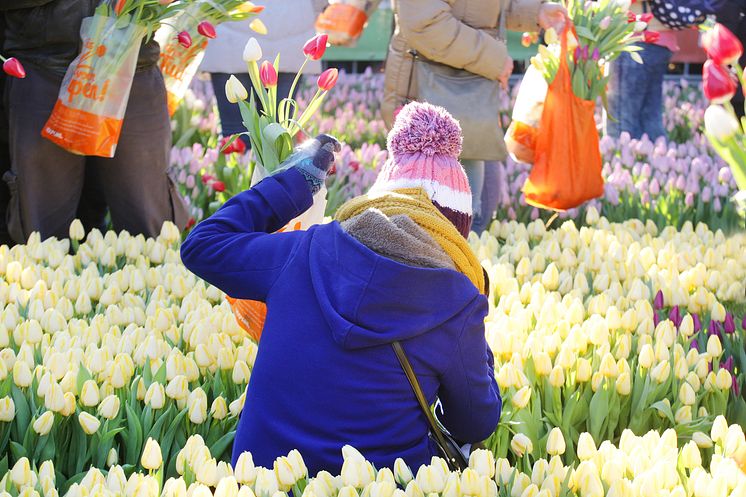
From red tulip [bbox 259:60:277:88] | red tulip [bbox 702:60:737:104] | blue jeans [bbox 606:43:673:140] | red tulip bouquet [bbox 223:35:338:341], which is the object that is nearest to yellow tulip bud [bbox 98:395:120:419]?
red tulip bouquet [bbox 223:35:338:341]

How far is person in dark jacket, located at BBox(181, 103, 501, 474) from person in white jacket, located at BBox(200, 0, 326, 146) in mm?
3199

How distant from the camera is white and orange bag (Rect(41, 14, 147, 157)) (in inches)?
143

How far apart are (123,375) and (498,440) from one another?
873 mm

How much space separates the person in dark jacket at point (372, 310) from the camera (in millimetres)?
2033

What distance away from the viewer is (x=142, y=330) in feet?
9.41

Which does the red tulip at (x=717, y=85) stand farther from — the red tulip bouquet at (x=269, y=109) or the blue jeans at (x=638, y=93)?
the blue jeans at (x=638, y=93)

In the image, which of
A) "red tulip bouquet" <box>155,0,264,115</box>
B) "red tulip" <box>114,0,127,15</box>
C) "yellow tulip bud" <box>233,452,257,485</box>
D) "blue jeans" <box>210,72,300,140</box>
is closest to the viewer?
"yellow tulip bud" <box>233,452,257,485</box>

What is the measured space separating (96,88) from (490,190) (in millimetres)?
1920

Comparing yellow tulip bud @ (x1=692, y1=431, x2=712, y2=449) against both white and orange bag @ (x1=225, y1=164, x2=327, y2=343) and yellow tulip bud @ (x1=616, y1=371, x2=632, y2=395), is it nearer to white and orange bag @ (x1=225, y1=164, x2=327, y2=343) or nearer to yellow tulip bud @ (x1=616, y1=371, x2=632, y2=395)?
yellow tulip bud @ (x1=616, y1=371, x2=632, y2=395)

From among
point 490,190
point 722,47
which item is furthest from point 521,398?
point 490,190

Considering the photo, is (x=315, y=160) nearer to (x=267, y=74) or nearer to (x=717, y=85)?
(x=267, y=74)

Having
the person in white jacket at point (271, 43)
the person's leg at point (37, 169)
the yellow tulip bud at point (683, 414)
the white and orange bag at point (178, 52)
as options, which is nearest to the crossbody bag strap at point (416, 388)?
the yellow tulip bud at point (683, 414)

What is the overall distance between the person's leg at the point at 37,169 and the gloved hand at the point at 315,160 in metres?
1.73

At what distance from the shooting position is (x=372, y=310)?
204 centimetres
